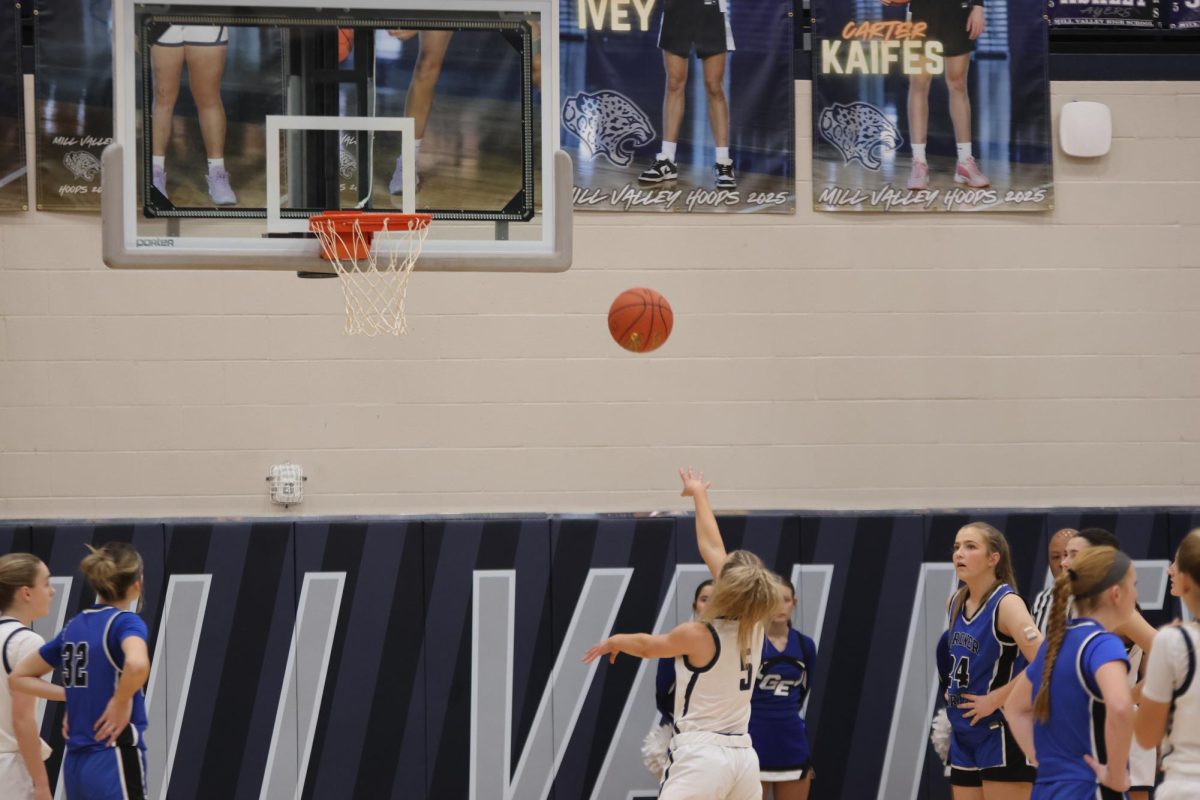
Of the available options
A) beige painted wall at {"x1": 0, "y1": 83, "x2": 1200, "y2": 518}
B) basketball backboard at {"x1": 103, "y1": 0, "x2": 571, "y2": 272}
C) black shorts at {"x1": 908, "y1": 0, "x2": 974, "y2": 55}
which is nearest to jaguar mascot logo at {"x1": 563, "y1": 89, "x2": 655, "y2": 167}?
beige painted wall at {"x1": 0, "y1": 83, "x2": 1200, "y2": 518}

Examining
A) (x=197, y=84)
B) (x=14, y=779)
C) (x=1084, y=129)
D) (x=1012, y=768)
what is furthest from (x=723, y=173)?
(x=14, y=779)

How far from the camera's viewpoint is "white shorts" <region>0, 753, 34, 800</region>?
5.81 metres

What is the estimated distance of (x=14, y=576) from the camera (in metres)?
5.90

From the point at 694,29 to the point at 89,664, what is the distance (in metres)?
5.42

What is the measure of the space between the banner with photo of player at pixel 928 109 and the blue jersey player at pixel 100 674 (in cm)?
511

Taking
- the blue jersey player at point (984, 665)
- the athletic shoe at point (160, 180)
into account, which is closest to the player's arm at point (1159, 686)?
the blue jersey player at point (984, 665)

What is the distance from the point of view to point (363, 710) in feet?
27.1

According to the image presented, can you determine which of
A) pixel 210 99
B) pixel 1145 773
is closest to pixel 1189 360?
pixel 1145 773

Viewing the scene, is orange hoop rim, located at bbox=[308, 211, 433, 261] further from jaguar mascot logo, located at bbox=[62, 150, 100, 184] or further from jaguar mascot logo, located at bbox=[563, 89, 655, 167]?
jaguar mascot logo, located at bbox=[62, 150, 100, 184]

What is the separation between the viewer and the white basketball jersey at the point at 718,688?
570cm

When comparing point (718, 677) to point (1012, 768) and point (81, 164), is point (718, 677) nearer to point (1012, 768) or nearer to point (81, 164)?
point (1012, 768)

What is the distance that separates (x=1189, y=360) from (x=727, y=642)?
504 centimetres

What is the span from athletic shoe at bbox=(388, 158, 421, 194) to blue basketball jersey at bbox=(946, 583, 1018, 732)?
3.19 metres

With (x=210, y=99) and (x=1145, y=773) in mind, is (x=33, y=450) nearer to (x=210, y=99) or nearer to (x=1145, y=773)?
(x=210, y=99)
